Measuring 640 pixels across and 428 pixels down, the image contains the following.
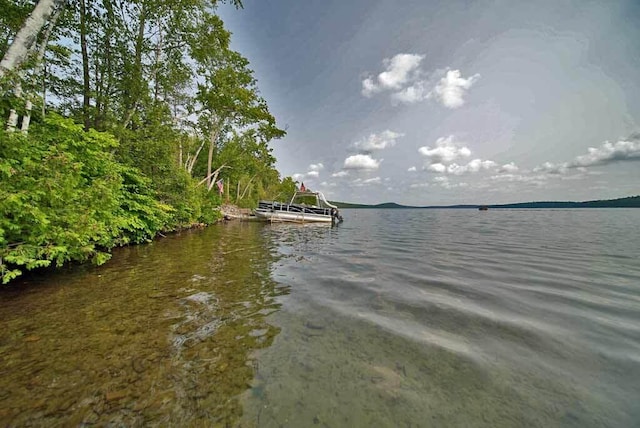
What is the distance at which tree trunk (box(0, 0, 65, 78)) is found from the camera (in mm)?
4953

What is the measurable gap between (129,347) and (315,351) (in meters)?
2.40

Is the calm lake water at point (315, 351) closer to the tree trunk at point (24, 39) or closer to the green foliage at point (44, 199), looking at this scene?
the green foliage at point (44, 199)

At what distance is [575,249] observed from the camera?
11367 millimetres

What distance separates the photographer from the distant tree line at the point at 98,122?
14.4ft

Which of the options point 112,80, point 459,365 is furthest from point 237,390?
point 112,80

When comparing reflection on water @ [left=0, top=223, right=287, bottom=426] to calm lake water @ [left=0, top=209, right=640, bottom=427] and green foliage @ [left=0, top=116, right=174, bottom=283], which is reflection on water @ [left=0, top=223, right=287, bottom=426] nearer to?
calm lake water @ [left=0, top=209, right=640, bottom=427]

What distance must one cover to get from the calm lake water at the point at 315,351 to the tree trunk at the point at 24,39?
4.52m

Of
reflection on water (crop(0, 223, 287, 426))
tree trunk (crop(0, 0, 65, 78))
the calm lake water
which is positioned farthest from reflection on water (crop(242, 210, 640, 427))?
tree trunk (crop(0, 0, 65, 78))

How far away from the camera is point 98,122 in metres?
9.80

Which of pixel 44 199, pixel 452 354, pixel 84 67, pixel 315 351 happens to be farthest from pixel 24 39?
pixel 452 354

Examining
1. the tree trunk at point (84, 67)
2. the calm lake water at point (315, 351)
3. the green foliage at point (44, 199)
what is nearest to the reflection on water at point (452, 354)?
the calm lake water at point (315, 351)

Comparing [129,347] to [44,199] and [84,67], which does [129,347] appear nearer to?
[44,199]

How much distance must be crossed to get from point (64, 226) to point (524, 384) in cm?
769

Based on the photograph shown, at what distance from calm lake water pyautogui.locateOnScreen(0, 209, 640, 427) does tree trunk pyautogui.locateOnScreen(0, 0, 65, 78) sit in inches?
178
